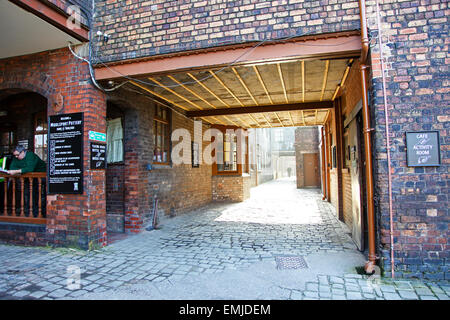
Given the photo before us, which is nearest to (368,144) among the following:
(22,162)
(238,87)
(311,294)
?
(311,294)

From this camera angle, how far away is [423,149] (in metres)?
3.52

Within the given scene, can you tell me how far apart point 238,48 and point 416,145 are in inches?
110

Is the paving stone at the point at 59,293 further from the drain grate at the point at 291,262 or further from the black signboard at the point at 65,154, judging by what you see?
the drain grate at the point at 291,262

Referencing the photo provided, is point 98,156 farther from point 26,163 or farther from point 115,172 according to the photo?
point 26,163

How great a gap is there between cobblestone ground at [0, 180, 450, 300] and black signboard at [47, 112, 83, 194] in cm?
116

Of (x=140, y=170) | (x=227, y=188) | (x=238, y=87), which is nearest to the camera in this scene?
(x=238, y=87)

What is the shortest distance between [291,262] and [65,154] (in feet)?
14.1

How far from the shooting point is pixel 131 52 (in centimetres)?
482

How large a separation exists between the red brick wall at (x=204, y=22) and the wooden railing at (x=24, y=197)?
9.37ft

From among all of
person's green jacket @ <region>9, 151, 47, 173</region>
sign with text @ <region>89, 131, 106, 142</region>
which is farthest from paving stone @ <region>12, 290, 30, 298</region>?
person's green jacket @ <region>9, 151, 47, 173</region>

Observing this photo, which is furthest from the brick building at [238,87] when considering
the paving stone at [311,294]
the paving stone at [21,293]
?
the paving stone at [21,293]

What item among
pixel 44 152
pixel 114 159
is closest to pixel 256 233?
pixel 114 159

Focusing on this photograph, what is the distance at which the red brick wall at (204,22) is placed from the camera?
3.96m

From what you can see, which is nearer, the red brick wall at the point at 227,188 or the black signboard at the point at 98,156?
the black signboard at the point at 98,156
